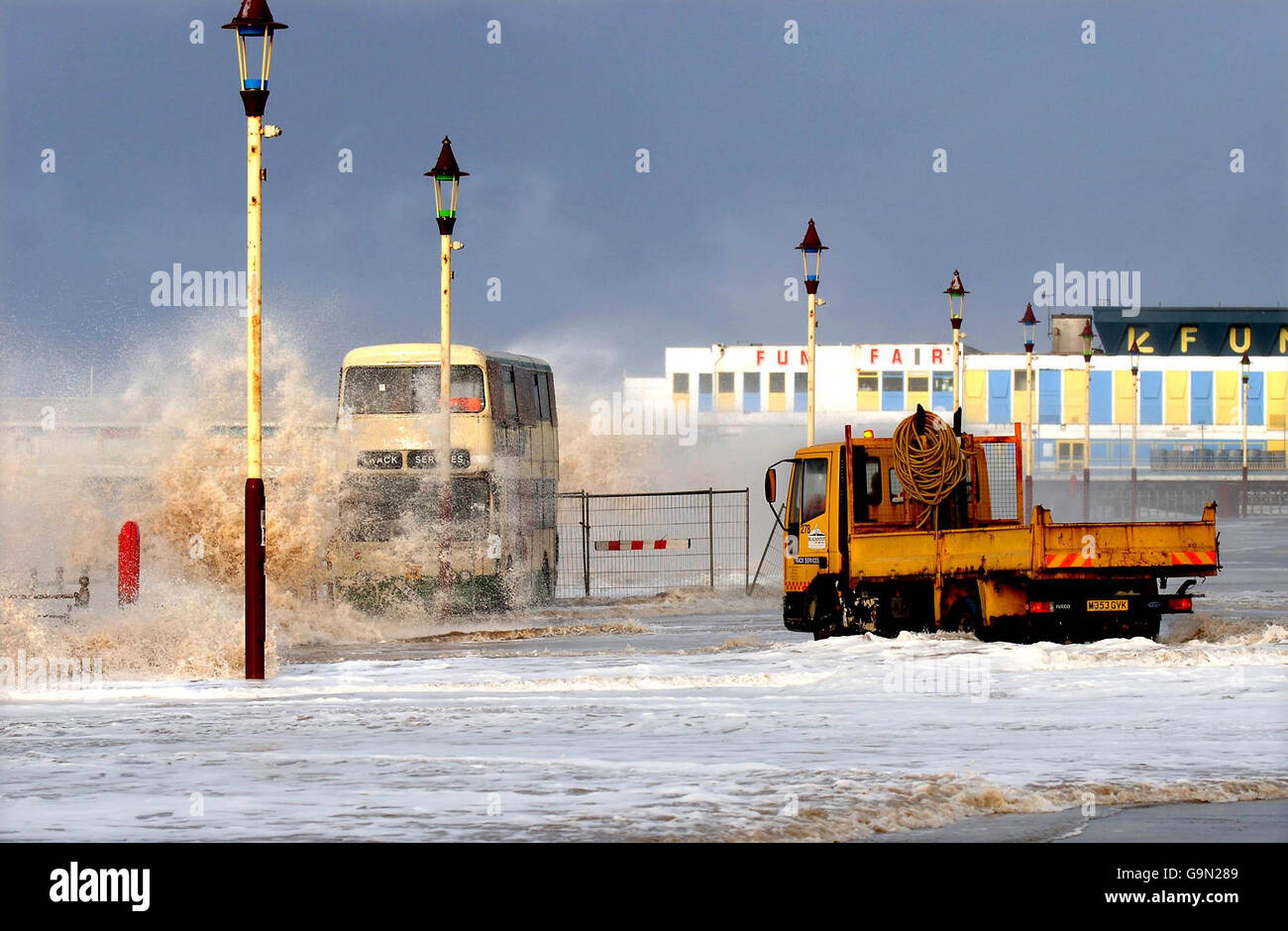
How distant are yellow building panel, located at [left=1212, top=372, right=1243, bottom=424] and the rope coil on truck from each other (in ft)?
289

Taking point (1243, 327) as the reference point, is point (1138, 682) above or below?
below

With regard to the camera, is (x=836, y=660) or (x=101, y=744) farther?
(x=836, y=660)

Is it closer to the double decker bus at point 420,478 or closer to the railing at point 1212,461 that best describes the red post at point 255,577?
the double decker bus at point 420,478

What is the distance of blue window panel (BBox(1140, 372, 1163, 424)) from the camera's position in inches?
4092

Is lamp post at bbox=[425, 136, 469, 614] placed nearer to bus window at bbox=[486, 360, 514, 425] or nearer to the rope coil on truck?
bus window at bbox=[486, 360, 514, 425]

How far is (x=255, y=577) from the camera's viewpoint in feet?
56.7

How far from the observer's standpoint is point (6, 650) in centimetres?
1966

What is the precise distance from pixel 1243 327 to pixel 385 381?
91317 millimetres

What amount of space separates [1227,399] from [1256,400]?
1.76 metres

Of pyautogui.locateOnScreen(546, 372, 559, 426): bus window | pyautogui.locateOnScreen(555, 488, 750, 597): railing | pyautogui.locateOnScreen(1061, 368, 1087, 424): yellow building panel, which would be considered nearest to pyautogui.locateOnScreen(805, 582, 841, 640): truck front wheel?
pyautogui.locateOnScreen(555, 488, 750, 597): railing

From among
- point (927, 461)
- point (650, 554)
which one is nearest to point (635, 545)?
point (650, 554)
